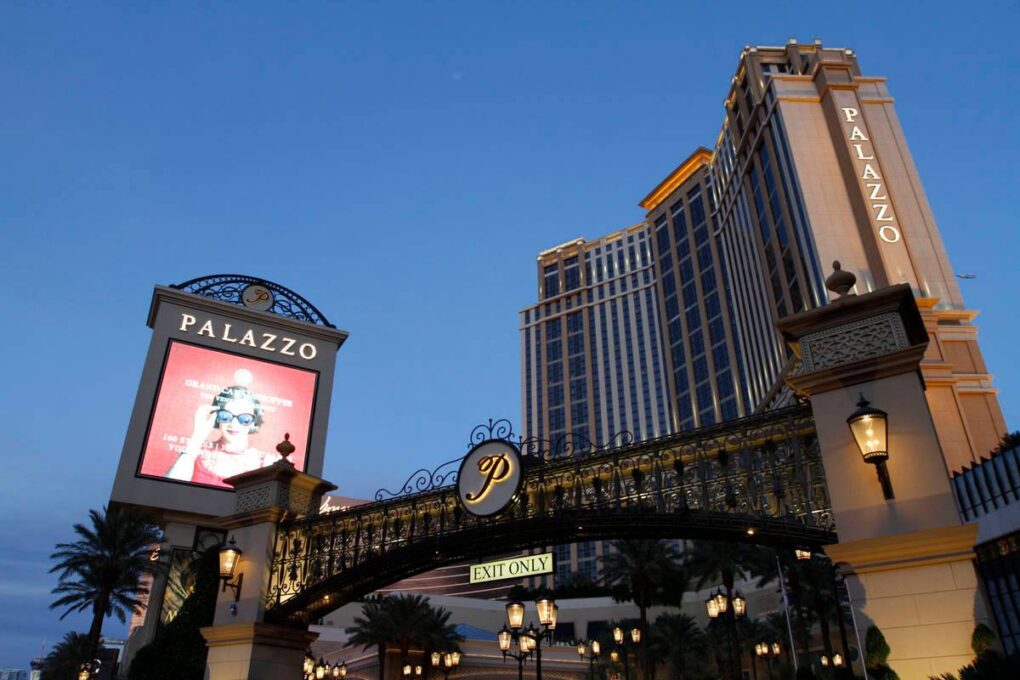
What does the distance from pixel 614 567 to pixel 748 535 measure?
35.9 metres

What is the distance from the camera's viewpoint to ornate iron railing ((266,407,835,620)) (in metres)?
9.08

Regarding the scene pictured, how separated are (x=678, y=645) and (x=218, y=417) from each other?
3398 cm

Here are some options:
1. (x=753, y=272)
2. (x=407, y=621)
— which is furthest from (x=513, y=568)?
(x=753, y=272)

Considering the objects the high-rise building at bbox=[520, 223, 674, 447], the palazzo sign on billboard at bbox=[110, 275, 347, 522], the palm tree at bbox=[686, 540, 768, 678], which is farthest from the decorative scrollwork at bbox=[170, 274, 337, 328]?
the high-rise building at bbox=[520, 223, 674, 447]

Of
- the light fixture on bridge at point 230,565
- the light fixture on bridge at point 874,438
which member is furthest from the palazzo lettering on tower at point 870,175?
the light fixture on bridge at point 230,565

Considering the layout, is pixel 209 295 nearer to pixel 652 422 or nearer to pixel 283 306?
pixel 283 306

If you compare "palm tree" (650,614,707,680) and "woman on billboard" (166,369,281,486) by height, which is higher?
"woman on billboard" (166,369,281,486)

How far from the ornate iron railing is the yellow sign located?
0.41 metres

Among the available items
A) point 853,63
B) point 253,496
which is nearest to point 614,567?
point 253,496

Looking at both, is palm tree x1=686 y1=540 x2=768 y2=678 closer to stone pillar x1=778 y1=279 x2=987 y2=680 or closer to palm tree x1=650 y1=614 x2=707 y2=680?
palm tree x1=650 y1=614 x2=707 y2=680

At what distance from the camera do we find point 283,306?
40.7m

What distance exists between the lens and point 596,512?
1073 centimetres

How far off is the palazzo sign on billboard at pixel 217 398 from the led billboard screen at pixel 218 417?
0.16 feet

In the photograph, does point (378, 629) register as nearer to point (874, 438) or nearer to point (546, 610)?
point (546, 610)
